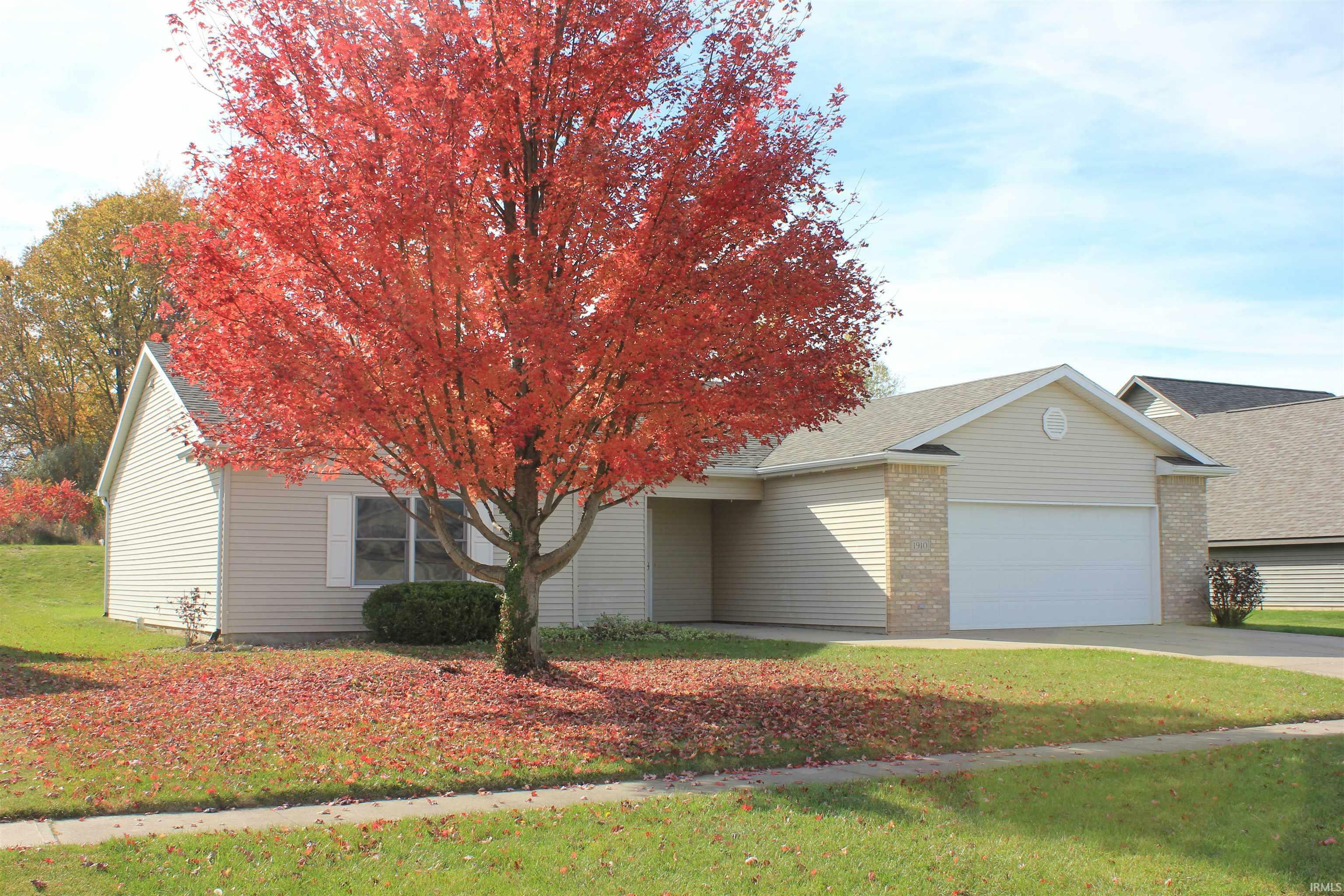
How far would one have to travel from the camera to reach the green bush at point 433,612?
16.0 meters

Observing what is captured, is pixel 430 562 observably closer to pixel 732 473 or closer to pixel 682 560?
pixel 732 473

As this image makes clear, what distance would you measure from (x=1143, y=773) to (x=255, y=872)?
20.2 feet

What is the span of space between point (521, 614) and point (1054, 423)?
500 inches

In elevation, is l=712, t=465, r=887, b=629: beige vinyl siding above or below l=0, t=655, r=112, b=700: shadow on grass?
above

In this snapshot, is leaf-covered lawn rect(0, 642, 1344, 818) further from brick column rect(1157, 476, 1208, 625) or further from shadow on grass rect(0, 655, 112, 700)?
brick column rect(1157, 476, 1208, 625)

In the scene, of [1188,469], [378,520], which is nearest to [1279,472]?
[1188,469]

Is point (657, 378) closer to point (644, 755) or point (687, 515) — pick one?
point (644, 755)

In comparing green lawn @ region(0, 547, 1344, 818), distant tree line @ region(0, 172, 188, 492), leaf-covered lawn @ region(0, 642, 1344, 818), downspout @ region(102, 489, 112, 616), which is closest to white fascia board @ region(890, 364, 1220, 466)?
green lawn @ region(0, 547, 1344, 818)

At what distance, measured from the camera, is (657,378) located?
9.62 m

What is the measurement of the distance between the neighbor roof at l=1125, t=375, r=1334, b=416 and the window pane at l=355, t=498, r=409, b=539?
87.7 ft

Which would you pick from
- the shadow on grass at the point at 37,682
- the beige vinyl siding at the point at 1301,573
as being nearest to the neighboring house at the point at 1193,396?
the beige vinyl siding at the point at 1301,573

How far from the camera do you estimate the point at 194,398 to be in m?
18.0

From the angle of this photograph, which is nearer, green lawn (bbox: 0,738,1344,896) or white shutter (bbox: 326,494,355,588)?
green lawn (bbox: 0,738,1344,896)

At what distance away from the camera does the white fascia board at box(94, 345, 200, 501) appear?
63.6 ft
